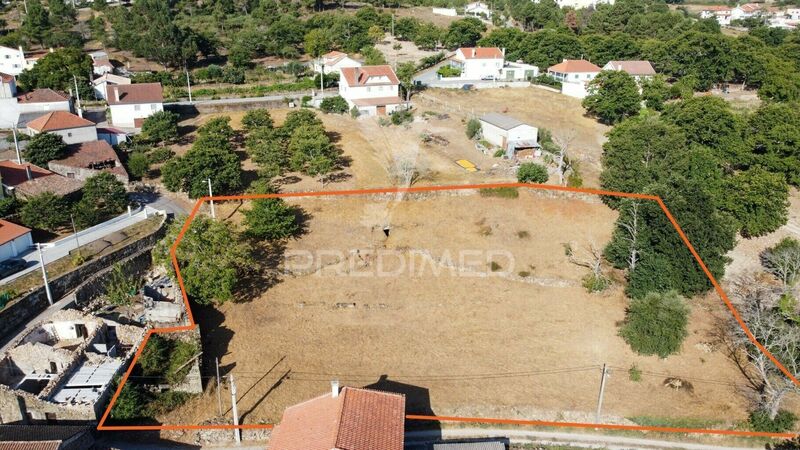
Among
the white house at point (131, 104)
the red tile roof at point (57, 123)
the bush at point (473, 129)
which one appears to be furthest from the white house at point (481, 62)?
the red tile roof at point (57, 123)

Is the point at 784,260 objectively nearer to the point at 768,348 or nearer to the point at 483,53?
the point at 768,348

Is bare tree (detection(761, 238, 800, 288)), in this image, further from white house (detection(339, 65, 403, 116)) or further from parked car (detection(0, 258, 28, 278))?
parked car (detection(0, 258, 28, 278))

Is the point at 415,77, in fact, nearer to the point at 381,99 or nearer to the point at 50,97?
the point at 381,99

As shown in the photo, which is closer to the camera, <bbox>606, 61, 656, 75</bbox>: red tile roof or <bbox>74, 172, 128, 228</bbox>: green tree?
<bbox>74, 172, 128, 228</bbox>: green tree

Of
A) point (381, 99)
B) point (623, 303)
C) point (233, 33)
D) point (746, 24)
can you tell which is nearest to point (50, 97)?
point (381, 99)

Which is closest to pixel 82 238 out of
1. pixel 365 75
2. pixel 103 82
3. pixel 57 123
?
pixel 57 123

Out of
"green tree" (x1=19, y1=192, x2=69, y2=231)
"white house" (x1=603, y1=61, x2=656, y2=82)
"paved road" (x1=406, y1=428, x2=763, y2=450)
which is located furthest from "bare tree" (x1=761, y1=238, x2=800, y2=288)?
"green tree" (x1=19, y1=192, x2=69, y2=231)
